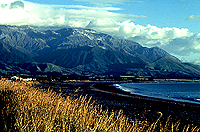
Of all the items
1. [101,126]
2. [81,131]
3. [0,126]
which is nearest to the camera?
[81,131]

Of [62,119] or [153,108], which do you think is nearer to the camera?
[62,119]

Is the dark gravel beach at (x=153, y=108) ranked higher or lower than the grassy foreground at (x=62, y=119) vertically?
lower

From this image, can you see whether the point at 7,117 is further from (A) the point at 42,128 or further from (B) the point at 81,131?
(B) the point at 81,131

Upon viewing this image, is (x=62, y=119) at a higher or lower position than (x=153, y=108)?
higher

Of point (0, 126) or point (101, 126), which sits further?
point (0, 126)

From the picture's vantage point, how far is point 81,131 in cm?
1041

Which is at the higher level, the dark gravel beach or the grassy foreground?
the grassy foreground

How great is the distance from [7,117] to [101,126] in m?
5.32

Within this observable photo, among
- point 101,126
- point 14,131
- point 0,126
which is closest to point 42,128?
point 14,131

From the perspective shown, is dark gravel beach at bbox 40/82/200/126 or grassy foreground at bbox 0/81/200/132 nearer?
grassy foreground at bbox 0/81/200/132

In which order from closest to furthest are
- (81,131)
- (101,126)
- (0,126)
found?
1. (81,131)
2. (101,126)
3. (0,126)

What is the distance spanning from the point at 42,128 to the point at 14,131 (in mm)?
1119

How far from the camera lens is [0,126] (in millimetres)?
12789

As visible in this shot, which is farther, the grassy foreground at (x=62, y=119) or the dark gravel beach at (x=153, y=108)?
the dark gravel beach at (x=153, y=108)
